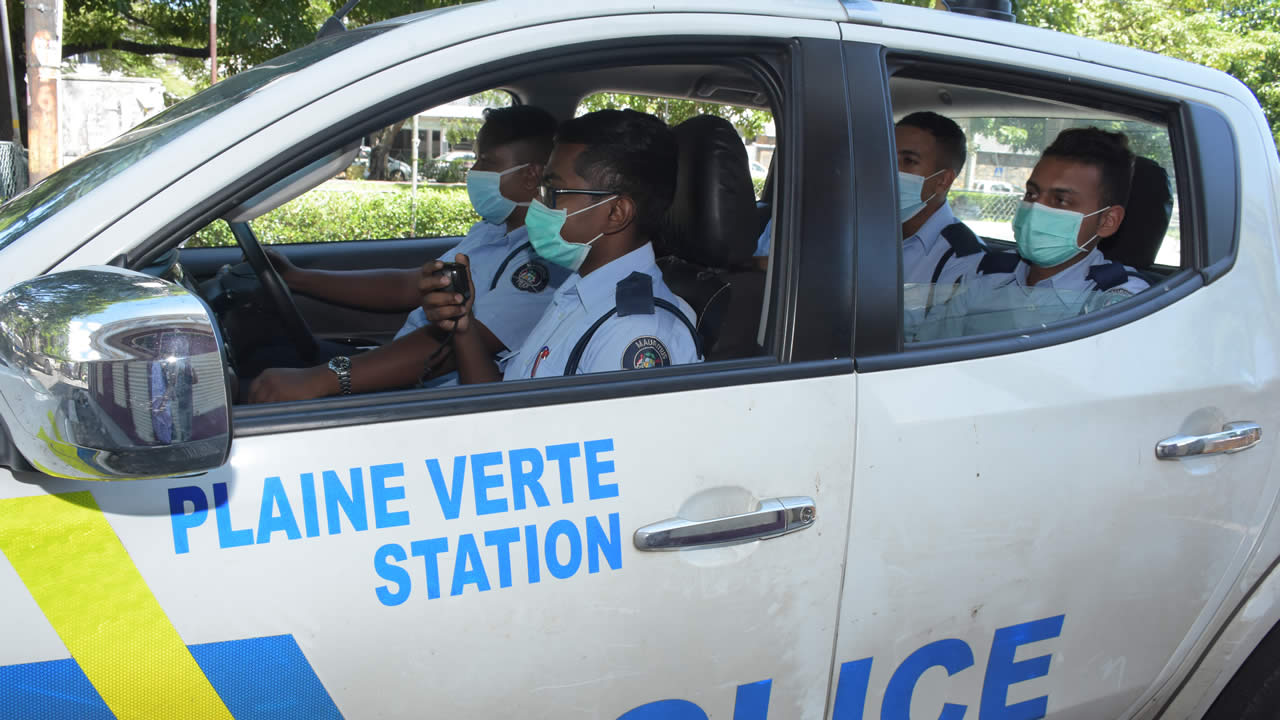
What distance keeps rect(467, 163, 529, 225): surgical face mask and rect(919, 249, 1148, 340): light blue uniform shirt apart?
144 cm

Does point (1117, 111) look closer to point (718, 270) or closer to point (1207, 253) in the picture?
point (1207, 253)

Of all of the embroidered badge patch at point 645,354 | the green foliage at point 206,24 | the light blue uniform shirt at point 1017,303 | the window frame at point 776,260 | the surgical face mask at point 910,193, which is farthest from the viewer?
the green foliage at point 206,24

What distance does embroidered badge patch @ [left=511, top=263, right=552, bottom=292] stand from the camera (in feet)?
8.90

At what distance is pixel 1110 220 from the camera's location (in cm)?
240

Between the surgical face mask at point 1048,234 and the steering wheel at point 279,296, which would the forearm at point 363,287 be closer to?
the steering wheel at point 279,296

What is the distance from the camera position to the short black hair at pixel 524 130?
2.97 m

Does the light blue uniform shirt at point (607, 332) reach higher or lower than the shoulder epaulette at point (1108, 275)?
lower

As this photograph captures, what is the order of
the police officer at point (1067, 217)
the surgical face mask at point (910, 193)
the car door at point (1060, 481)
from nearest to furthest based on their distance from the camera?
the car door at point (1060, 481) → the police officer at point (1067, 217) → the surgical face mask at point (910, 193)

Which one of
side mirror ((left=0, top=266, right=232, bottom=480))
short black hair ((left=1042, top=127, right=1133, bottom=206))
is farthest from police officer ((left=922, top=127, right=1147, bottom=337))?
side mirror ((left=0, top=266, right=232, bottom=480))

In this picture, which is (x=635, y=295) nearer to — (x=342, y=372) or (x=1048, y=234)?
(x=342, y=372)

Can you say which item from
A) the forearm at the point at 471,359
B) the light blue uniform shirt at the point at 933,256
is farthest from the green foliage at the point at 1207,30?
the forearm at the point at 471,359

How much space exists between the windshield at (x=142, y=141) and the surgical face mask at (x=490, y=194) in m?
1.28

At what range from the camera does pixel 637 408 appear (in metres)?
1.42

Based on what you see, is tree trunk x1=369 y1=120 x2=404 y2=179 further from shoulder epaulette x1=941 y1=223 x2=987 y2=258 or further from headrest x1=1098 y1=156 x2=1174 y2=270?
headrest x1=1098 y1=156 x2=1174 y2=270
